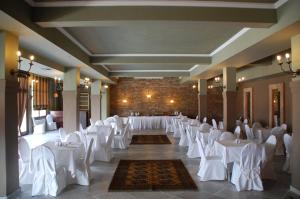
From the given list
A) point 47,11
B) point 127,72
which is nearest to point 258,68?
point 127,72

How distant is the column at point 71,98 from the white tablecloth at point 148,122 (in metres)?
7.65

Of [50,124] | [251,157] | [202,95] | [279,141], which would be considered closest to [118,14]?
[251,157]

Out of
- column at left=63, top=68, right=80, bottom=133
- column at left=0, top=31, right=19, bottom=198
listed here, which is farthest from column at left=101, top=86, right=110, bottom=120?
column at left=0, top=31, right=19, bottom=198

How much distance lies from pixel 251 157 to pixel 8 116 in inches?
176

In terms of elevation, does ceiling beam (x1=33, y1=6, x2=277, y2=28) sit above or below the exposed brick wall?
above

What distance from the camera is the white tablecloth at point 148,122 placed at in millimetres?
17859

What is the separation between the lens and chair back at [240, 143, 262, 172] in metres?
5.29

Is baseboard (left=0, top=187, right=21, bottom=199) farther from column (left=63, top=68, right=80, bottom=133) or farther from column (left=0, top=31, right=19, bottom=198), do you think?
column (left=63, top=68, right=80, bottom=133)

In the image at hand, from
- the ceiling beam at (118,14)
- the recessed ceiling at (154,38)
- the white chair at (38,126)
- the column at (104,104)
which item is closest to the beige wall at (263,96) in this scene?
the recessed ceiling at (154,38)

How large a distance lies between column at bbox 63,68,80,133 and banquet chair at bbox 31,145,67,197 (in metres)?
4.98

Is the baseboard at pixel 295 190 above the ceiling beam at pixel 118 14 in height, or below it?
below

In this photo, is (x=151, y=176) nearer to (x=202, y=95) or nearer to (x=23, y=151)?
(x=23, y=151)

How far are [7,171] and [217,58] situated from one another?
6773 mm

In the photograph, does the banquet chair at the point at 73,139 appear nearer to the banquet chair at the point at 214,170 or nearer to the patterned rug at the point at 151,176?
the patterned rug at the point at 151,176
